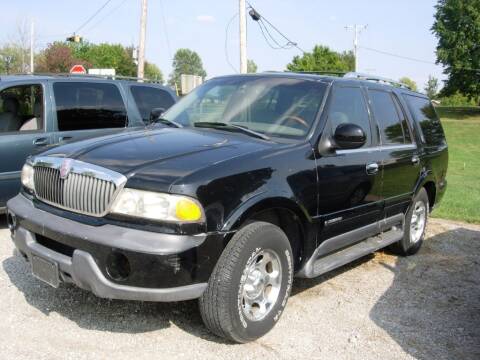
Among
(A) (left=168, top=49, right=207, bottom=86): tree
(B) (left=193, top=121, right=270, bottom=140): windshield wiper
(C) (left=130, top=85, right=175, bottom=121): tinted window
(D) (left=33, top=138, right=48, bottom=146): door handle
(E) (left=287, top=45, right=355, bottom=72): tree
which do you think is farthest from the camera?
(A) (left=168, top=49, right=207, bottom=86): tree

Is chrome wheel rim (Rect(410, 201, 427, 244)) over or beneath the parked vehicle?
beneath

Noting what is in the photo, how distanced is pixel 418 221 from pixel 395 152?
58.1 inches

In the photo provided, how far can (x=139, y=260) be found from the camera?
313 cm

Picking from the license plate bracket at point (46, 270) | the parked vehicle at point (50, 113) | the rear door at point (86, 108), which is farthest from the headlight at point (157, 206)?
the rear door at point (86, 108)

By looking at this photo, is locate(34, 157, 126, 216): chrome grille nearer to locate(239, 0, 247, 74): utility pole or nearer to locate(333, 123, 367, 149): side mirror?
locate(333, 123, 367, 149): side mirror

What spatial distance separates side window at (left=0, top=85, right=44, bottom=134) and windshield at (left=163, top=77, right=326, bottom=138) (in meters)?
2.34

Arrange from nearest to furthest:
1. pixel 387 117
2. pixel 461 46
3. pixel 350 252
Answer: pixel 350 252 < pixel 387 117 < pixel 461 46

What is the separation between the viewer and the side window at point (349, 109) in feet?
15.0

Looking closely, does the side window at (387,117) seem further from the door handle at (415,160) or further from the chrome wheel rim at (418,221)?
the chrome wheel rim at (418,221)

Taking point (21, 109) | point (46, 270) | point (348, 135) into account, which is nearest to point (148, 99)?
point (21, 109)

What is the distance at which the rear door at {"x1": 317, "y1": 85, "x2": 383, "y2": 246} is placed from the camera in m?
4.28

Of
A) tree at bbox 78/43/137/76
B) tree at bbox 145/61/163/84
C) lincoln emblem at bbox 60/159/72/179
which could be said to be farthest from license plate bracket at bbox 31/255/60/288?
tree at bbox 78/43/137/76

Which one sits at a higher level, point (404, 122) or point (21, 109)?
point (21, 109)

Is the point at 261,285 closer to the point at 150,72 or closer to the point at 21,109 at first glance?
the point at 21,109
